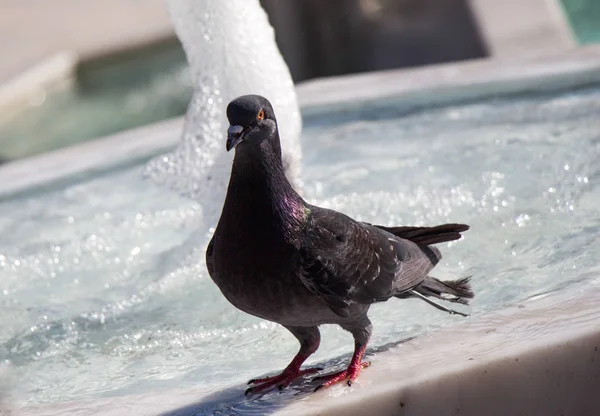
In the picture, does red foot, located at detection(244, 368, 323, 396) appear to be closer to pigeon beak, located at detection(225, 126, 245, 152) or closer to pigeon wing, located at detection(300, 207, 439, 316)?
pigeon wing, located at detection(300, 207, 439, 316)

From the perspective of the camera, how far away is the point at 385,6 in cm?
872

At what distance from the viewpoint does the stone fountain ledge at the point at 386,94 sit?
588 cm

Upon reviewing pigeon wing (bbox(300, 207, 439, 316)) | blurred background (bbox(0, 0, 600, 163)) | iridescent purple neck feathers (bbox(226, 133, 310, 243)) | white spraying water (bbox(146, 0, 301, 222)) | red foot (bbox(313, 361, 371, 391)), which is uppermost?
blurred background (bbox(0, 0, 600, 163))

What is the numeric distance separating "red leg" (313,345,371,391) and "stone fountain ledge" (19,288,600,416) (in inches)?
1.0

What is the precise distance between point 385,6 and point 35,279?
4892mm

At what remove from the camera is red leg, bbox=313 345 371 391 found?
110 inches

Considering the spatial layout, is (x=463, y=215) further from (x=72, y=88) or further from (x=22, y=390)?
(x=72, y=88)

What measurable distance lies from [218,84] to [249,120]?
2.02 m

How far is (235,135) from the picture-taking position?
2.63m

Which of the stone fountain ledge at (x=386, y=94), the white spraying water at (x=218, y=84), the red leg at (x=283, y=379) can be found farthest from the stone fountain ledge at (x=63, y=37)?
the red leg at (x=283, y=379)

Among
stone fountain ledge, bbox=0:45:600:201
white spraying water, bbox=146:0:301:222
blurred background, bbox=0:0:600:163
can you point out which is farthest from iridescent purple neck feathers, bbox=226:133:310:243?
blurred background, bbox=0:0:600:163

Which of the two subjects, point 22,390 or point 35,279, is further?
point 35,279

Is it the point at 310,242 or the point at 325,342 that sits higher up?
the point at 310,242

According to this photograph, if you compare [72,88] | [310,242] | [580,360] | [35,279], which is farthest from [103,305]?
[72,88]
